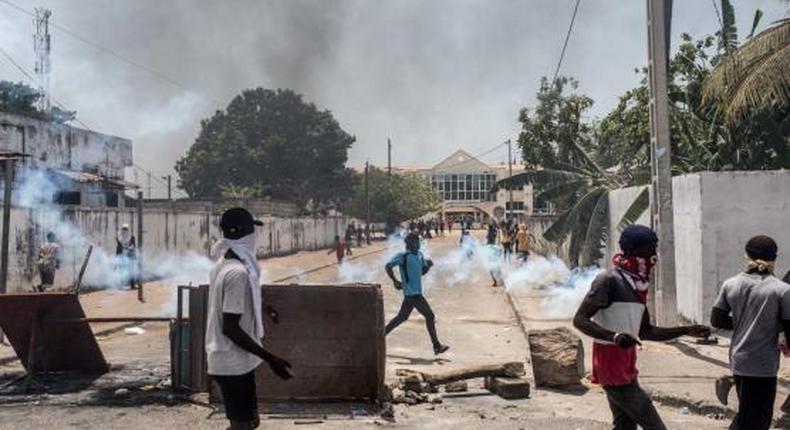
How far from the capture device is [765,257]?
4383mm


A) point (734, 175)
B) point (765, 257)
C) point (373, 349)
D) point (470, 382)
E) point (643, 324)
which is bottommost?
point (470, 382)

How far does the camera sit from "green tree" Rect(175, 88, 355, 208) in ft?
196

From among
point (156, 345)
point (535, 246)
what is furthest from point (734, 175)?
point (535, 246)

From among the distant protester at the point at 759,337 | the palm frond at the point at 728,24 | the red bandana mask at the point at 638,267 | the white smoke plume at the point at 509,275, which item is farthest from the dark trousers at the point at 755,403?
the palm frond at the point at 728,24

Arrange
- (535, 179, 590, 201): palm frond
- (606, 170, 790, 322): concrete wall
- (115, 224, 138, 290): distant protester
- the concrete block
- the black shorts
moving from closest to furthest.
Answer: the black shorts
the concrete block
(606, 170, 790, 322): concrete wall
(535, 179, 590, 201): palm frond
(115, 224, 138, 290): distant protester

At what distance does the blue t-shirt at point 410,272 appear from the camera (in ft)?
32.1

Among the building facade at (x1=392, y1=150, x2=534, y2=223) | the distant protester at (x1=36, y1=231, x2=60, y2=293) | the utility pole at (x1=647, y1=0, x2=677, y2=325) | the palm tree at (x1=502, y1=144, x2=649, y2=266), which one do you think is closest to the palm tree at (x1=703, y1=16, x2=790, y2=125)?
the utility pole at (x1=647, y1=0, x2=677, y2=325)

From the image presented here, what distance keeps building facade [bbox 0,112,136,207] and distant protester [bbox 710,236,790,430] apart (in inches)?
772

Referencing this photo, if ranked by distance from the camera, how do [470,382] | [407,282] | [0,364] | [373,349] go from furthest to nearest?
1. [407,282]
2. [0,364]
3. [470,382]
4. [373,349]

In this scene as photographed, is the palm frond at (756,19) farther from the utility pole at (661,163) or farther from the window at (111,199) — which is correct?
the window at (111,199)

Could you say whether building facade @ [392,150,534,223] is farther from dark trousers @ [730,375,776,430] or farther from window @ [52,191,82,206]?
dark trousers @ [730,375,776,430]

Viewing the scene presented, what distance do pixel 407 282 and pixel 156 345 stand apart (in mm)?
3376

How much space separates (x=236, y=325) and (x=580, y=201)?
42.1 feet

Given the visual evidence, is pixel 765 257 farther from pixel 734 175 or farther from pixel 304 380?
pixel 734 175
